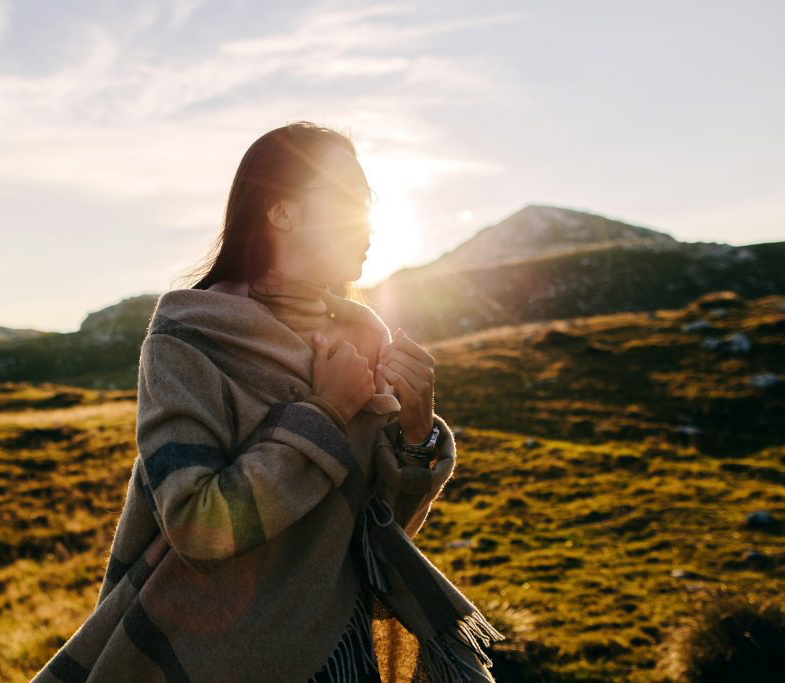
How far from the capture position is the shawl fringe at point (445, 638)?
7.27 ft

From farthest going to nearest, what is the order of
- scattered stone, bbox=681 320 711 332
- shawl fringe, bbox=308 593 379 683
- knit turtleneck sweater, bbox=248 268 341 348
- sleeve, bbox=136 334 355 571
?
scattered stone, bbox=681 320 711 332 → knit turtleneck sweater, bbox=248 268 341 348 → shawl fringe, bbox=308 593 379 683 → sleeve, bbox=136 334 355 571

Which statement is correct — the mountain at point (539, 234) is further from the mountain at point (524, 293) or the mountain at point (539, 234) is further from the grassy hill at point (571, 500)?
the grassy hill at point (571, 500)

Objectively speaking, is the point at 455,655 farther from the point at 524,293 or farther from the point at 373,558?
the point at 524,293

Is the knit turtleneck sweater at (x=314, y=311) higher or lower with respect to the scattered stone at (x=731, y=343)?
higher

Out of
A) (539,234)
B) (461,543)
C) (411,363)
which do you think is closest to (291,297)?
(411,363)

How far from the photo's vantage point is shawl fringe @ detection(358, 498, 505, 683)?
2.21 metres

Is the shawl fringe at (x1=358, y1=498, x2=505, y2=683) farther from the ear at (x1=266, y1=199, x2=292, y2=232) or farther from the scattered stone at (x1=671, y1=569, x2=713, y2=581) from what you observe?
the scattered stone at (x1=671, y1=569, x2=713, y2=581)

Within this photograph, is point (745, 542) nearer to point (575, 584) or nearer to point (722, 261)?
point (575, 584)

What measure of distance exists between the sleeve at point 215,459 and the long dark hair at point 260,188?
1.86 ft

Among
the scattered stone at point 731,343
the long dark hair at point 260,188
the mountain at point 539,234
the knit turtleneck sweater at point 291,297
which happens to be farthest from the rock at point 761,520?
the mountain at point 539,234

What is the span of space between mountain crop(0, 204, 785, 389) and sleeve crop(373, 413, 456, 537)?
53.6m

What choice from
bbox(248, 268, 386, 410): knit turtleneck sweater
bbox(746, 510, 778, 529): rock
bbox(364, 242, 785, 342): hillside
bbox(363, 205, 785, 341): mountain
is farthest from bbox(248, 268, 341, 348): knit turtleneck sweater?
bbox(364, 242, 785, 342): hillside

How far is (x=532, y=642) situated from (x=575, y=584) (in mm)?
2782

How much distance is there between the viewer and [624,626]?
779 centimetres
